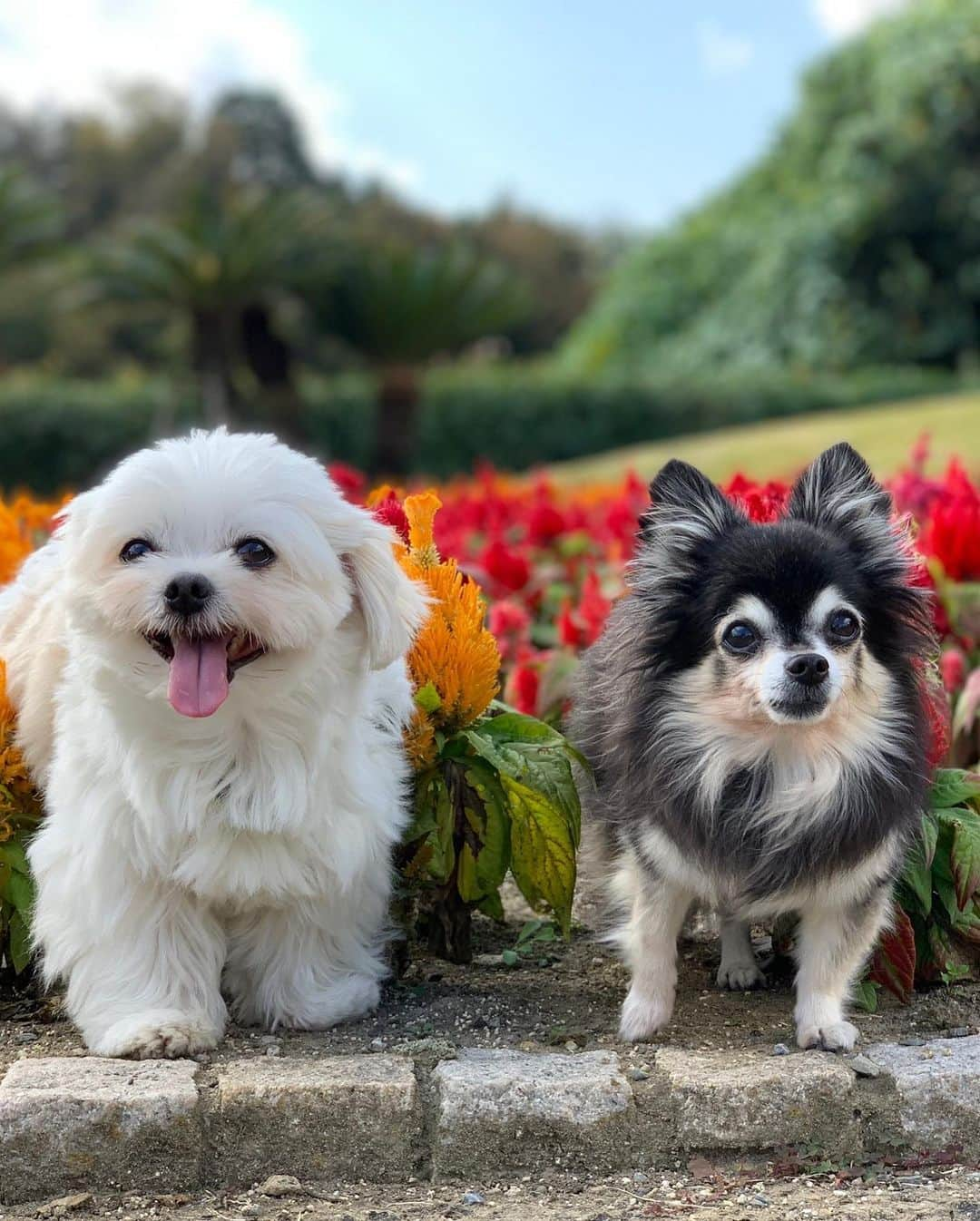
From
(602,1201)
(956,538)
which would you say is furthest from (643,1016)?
(956,538)

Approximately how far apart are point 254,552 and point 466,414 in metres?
27.9

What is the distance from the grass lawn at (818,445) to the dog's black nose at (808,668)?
38.8 feet

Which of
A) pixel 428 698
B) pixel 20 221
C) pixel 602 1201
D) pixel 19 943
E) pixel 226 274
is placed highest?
pixel 20 221

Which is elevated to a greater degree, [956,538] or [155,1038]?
[956,538]

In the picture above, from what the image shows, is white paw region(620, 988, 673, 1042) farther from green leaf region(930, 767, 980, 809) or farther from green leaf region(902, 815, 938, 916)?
green leaf region(930, 767, 980, 809)

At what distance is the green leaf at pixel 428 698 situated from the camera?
12.2 feet

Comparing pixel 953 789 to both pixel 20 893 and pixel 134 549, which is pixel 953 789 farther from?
pixel 20 893

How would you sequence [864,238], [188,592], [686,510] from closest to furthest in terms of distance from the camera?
[188,592], [686,510], [864,238]

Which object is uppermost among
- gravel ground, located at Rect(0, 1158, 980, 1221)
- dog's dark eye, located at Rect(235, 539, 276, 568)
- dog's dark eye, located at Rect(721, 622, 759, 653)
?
dog's dark eye, located at Rect(235, 539, 276, 568)

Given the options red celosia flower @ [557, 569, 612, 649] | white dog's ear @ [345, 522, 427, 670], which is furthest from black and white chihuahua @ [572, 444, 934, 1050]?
red celosia flower @ [557, 569, 612, 649]

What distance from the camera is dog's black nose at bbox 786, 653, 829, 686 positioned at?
299 centimetres

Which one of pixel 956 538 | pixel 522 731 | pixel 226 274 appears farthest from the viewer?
pixel 226 274

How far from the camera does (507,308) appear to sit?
2922 cm

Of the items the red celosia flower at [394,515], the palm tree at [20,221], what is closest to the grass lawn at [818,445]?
the palm tree at [20,221]
